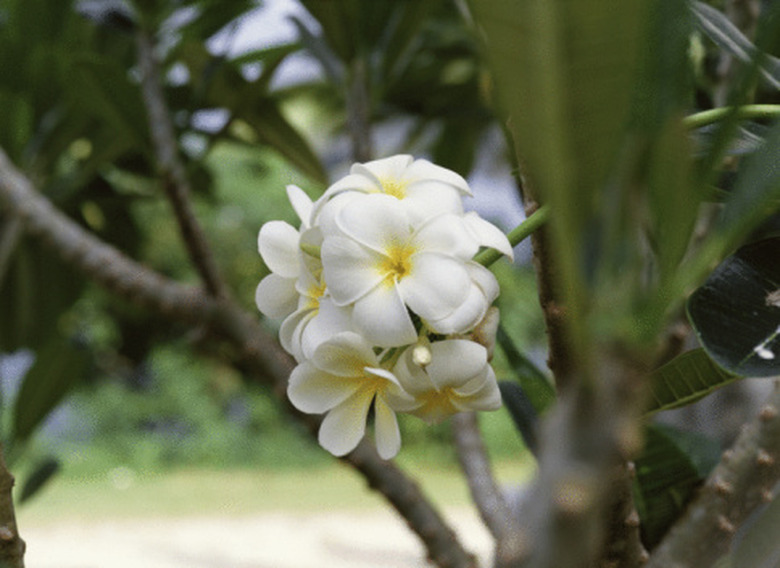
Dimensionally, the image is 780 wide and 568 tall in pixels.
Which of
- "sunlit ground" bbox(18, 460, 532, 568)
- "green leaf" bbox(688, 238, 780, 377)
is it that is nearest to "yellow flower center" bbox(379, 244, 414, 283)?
"green leaf" bbox(688, 238, 780, 377)

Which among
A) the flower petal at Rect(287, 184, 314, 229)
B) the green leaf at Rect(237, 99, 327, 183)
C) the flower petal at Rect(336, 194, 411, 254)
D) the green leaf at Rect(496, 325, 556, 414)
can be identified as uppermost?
the flower petal at Rect(336, 194, 411, 254)

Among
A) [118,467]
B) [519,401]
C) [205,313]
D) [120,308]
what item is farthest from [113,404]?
[519,401]

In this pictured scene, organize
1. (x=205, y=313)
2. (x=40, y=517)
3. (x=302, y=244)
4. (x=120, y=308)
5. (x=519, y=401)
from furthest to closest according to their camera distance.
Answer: (x=40, y=517)
(x=120, y=308)
(x=205, y=313)
(x=519, y=401)
(x=302, y=244)

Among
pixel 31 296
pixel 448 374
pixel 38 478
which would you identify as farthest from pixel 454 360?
pixel 31 296

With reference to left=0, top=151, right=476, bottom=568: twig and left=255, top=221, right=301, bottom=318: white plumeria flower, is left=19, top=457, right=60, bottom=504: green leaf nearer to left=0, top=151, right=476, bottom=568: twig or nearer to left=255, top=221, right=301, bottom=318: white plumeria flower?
left=0, top=151, right=476, bottom=568: twig

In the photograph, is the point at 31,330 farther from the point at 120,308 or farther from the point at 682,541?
the point at 682,541

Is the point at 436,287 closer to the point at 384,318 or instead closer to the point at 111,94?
the point at 384,318
